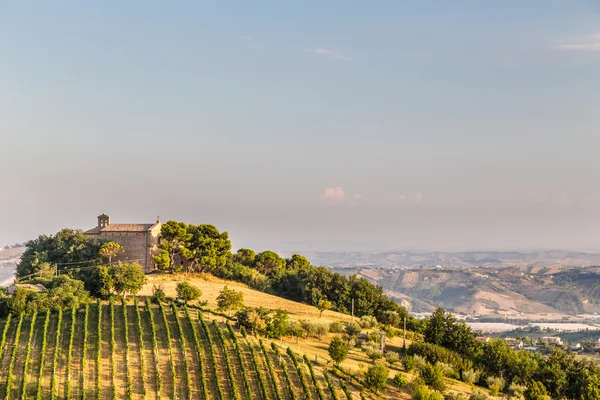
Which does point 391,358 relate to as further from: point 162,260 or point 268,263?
point 268,263

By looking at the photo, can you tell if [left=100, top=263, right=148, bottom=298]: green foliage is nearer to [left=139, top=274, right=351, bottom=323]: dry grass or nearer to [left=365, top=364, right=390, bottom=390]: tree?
[left=139, top=274, right=351, bottom=323]: dry grass

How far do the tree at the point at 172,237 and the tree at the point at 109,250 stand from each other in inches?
222

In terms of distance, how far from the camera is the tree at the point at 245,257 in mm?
83188

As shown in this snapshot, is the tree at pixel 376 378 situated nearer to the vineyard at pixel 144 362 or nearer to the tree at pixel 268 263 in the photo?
the vineyard at pixel 144 362

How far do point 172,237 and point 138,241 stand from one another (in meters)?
5.12

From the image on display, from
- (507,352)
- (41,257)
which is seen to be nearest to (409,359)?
(507,352)

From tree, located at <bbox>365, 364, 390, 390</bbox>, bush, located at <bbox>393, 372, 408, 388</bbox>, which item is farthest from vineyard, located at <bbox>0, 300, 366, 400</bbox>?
bush, located at <bbox>393, 372, 408, 388</bbox>

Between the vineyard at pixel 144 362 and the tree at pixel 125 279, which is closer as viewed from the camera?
the vineyard at pixel 144 362

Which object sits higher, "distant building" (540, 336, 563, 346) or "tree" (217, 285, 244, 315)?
"tree" (217, 285, 244, 315)

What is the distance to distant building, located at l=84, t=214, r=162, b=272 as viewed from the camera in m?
71.5

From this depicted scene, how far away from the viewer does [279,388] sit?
34.3m

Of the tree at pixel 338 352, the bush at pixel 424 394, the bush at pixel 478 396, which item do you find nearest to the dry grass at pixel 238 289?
the tree at pixel 338 352

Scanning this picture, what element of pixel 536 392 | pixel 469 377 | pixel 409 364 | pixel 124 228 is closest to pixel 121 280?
pixel 124 228

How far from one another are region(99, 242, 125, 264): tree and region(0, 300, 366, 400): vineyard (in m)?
22.9
